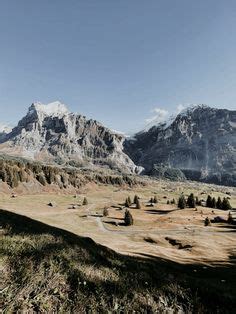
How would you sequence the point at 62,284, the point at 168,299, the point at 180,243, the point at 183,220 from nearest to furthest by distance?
the point at 62,284
the point at 168,299
the point at 180,243
the point at 183,220

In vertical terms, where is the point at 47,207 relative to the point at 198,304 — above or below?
below

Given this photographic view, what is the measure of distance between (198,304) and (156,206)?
16178 cm

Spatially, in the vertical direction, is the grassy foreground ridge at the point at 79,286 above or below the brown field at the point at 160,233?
above

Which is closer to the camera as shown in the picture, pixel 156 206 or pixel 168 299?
pixel 168 299

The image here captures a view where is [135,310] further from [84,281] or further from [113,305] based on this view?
[84,281]

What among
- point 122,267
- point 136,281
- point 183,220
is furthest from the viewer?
point 183,220

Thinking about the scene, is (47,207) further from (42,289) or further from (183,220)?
(42,289)

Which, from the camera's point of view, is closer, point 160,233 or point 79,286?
point 79,286

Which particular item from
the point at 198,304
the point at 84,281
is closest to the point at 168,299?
the point at 198,304

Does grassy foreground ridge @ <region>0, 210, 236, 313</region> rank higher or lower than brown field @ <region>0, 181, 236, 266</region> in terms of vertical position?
higher

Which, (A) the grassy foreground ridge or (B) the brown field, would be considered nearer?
(A) the grassy foreground ridge

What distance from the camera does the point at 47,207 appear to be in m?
143

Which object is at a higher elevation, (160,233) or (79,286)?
(79,286)

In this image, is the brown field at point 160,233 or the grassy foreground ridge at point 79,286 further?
the brown field at point 160,233
